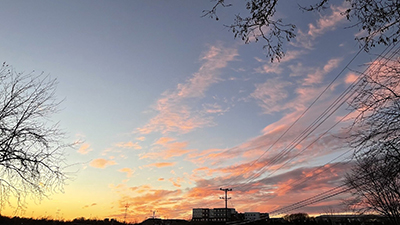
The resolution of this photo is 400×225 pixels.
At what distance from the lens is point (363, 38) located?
5.69 metres

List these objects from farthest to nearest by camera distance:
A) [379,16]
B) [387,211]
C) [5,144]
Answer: [387,211]
[5,144]
[379,16]

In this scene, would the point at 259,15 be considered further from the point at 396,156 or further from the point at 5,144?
the point at 5,144

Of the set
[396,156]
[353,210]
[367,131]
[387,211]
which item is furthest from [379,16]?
[387,211]

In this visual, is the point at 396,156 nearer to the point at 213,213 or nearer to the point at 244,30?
the point at 244,30

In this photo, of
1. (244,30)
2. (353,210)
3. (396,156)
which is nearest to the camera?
(244,30)

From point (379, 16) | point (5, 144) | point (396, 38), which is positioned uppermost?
point (379, 16)

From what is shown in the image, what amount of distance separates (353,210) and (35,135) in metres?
31.9

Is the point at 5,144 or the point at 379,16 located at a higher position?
the point at 379,16

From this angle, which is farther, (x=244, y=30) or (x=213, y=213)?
(x=213, y=213)

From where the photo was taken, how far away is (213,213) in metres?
148

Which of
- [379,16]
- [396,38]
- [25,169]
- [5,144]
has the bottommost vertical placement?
[25,169]

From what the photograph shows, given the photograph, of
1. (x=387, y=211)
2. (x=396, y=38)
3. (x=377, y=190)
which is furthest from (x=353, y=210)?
(x=396, y=38)

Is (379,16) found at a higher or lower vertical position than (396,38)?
higher

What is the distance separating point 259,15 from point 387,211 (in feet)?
119
